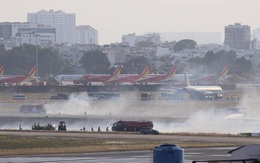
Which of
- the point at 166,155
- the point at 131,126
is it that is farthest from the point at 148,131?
the point at 166,155

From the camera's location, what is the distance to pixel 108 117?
142 m

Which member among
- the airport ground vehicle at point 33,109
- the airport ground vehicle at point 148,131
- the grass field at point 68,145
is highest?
the airport ground vehicle at point 33,109

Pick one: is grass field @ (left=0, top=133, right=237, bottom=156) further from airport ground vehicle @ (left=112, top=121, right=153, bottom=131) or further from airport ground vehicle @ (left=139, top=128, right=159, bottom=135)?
airport ground vehicle @ (left=112, top=121, right=153, bottom=131)

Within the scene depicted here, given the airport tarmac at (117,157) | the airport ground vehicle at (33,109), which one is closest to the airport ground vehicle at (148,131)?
the airport tarmac at (117,157)

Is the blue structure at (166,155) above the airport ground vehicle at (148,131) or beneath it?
above

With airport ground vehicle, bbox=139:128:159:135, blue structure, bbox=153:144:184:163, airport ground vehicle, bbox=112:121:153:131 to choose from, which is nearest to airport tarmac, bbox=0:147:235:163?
blue structure, bbox=153:144:184:163

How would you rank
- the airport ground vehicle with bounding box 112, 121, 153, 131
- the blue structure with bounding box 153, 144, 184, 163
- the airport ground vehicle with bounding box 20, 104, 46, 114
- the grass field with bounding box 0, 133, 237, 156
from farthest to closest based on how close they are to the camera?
the airport ground vehicle with bounding box 20, 104, 46, 114 → the airport ground vehicle with bounding box 112, 121, 153, 131 → the grass field with bounding box 0, 133, 237, 156 → the blue structure with bounding box 153, 144, 184, 163

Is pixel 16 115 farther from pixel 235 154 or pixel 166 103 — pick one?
pixel 235 154

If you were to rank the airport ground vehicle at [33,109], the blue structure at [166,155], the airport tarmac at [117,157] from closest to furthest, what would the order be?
the blue structure at [166,155] < the airport tarmac at [117,157] < the airport ground vehicle at [33,109]

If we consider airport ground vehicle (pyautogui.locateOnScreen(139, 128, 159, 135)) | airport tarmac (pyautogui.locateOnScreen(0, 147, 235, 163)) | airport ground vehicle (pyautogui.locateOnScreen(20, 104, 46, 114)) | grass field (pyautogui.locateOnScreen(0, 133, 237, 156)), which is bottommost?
airport tarmac (pyautogui.locateOnScreen(0, 147, 235, 163))

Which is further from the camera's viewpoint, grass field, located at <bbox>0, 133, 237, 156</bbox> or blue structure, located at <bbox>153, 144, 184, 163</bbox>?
grass field, located at <bbox>0, 133, 237, 156</bbox>

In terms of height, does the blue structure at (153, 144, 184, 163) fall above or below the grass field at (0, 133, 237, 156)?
above

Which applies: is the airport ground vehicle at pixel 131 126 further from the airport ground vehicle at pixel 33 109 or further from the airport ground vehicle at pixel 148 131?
the airport ground vehicle at pixel 33 109

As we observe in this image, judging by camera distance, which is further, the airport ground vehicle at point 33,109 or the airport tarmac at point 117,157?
the airport ground vehicle at point 33,109
